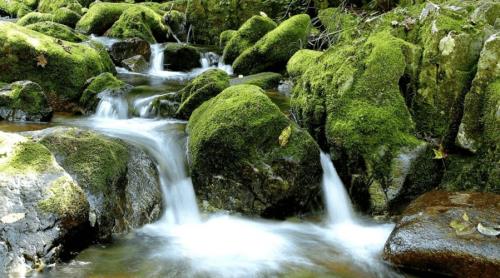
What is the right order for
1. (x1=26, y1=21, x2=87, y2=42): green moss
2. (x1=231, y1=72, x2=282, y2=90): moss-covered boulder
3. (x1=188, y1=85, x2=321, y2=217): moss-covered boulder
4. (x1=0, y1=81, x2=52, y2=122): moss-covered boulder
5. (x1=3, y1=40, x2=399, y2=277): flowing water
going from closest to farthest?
(x1=3, y1=40, x2=399, y2=277): flowing water → (x1=188, y1=85, x2=321, y2=217): moss-covered boulder → (x1=0, y1=81, x2=52, y2=122): moss-covered boulder → (x1=231, y1=72, x2=282, y2=90): moss-covered boulder → (x1=26, y1=21, x2=87, y2=42): green moss

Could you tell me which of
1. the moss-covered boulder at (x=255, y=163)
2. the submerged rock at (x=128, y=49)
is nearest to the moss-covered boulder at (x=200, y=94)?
the moss-covered boulder at (x=255, y=163)

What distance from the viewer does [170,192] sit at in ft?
18.6

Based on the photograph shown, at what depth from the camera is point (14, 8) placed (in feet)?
76.3

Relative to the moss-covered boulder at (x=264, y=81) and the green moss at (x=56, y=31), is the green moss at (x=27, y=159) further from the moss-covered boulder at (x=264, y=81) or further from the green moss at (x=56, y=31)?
the green moss at (x=56, y=31)

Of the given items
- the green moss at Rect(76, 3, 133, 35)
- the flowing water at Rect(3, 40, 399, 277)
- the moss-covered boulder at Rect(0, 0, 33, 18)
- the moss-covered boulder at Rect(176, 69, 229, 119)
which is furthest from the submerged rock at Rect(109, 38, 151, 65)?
the moss-covered boulder at Rect(0, 0, 33, 18)

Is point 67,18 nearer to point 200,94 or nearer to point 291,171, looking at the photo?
point 200,94

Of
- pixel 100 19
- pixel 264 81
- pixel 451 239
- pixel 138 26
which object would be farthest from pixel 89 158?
pixel 100 19

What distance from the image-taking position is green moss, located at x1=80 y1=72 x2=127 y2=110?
8.50 meters

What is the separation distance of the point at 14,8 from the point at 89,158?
2248cm

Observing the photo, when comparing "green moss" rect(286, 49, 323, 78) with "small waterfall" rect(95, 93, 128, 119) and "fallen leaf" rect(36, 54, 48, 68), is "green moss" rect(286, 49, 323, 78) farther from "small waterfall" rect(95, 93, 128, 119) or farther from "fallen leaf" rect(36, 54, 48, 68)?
"fallen leaf" rect(36, 54, 48, 68)

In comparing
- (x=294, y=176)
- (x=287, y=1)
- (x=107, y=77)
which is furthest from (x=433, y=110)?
(x=287, y=1)

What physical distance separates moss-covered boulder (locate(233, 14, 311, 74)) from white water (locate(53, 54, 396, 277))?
5469 mm

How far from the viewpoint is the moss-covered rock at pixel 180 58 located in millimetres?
13203

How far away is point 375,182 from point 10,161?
4178mm
